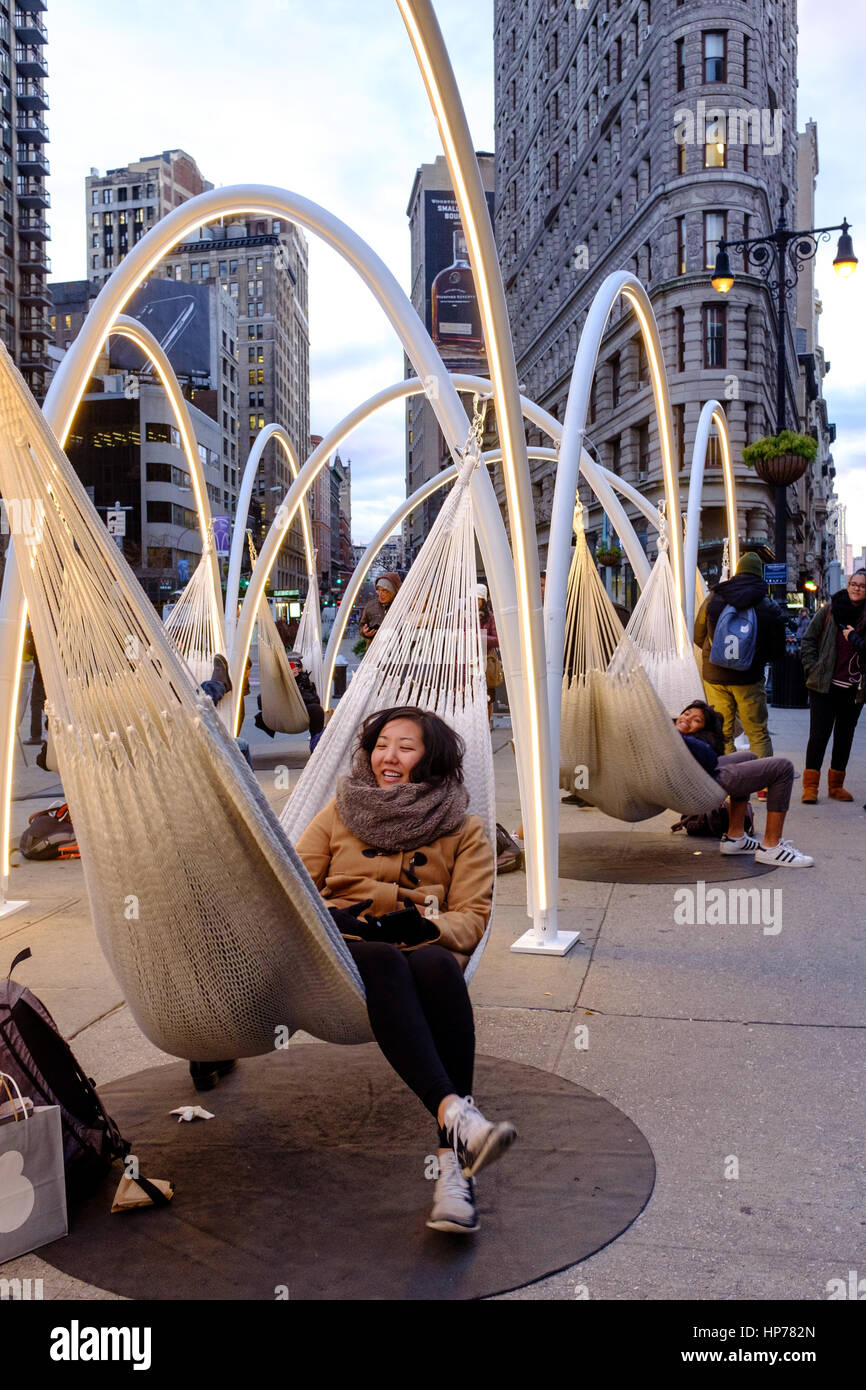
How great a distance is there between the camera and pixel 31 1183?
7.50 ft

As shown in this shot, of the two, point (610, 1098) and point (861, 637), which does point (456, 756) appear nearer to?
point (610, 1098)

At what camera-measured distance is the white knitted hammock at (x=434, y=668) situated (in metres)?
3.68

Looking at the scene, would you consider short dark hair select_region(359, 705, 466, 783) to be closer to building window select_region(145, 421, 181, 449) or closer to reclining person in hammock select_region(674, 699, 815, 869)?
reclining person in hammock select_region(674, 699, 815, 869)

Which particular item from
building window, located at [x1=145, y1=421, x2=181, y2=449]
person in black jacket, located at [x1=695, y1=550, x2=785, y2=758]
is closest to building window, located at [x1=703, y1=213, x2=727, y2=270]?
person in black jacket, located at [x1=695, y1=550, x2=785, y2=758]

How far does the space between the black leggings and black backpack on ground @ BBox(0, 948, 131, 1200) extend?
641 mm

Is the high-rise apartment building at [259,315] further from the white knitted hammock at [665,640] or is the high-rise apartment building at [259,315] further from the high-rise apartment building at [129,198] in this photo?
the white knitted hammock at [665,640]

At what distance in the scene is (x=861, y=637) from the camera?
23.6ft

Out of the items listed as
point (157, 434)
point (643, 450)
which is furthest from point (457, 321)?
point (643, 450)

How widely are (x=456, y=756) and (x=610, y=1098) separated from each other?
990mm

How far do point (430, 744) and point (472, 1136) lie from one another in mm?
1248

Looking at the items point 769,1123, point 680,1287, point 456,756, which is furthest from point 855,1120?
point 456,756

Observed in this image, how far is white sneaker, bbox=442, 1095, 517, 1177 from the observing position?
2219mm

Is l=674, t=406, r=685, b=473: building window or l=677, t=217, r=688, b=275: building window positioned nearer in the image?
l=674, t=406, r=685, b=473: building window

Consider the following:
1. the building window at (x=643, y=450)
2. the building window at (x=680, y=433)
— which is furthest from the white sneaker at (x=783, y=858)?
the building window at (x=643, y=450)
